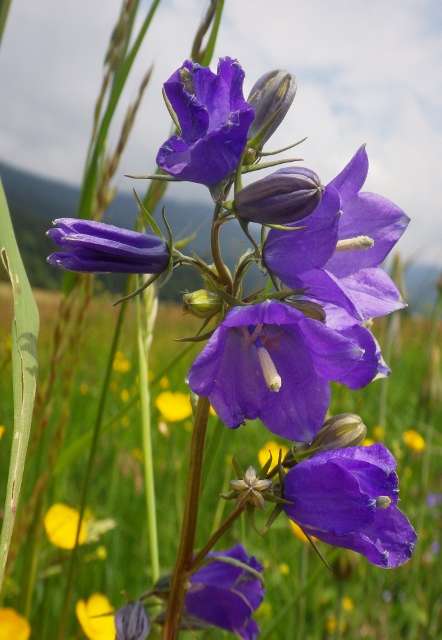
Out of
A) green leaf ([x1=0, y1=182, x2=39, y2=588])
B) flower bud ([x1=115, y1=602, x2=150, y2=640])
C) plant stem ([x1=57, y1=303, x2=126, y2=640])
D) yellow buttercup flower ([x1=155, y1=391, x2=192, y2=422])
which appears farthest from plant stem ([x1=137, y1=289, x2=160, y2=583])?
yellow buttercup flower ([x1=155, y1=391, x2=192, y2=422])

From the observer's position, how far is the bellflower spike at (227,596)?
3.92 ft

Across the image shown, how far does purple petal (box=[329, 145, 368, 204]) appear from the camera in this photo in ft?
3.45

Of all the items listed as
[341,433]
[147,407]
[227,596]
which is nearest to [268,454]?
[147,407]

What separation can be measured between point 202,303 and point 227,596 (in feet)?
1.84

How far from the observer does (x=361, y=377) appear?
1.02 meters

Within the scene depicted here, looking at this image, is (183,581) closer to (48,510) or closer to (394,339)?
(48,510)

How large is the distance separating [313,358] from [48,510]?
4.00 feet

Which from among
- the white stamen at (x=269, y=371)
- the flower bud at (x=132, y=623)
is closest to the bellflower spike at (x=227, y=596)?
the flower bud at (x=132, y=623)

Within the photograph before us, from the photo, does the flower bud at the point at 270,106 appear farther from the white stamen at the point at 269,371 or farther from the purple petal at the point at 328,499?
the purple petal at the point at 328,499

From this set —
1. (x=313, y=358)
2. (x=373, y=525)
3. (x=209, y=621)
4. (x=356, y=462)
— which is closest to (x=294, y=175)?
(x=313, y=358)

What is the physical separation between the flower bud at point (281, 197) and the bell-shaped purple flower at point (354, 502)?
1.17 feet

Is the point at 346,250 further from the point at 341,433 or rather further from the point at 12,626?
the point at 12,626

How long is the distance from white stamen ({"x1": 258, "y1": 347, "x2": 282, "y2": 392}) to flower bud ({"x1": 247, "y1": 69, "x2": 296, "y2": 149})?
333mm

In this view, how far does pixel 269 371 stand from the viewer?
106cm
